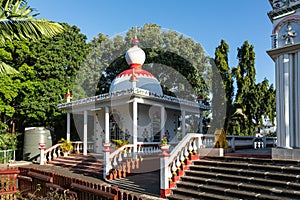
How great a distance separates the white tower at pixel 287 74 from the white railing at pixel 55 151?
12.7 meters

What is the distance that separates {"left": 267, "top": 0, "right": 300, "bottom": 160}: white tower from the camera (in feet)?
28.1

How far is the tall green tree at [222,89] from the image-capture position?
23812mm

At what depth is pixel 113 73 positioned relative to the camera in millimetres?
32094

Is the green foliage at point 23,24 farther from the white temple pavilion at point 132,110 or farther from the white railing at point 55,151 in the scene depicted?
the white railing at point 55,151

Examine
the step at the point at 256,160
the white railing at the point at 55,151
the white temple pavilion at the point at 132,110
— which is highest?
the white temple pavilion at the point at 132,110

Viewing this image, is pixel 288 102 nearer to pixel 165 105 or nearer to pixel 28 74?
pixel 165 105

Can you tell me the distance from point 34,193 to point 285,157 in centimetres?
729

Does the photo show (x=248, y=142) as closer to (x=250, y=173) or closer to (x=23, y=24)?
(x=250, y=173)

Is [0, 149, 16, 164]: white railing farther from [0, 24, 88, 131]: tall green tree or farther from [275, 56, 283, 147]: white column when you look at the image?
[275, 56, 283, 147]: white column

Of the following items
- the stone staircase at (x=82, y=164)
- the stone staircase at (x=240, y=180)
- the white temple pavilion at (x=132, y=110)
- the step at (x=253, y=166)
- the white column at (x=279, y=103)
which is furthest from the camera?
the white temple pavilion at (x=132, y=110)

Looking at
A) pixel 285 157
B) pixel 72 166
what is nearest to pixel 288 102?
pixel 285 157

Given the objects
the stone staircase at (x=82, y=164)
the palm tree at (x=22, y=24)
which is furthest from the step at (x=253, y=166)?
the palm tree at (x=22, y=24)

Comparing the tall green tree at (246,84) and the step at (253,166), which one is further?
the tall green tree at (246,84)

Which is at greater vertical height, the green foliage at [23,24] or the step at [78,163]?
the green foliage at [23,24]
